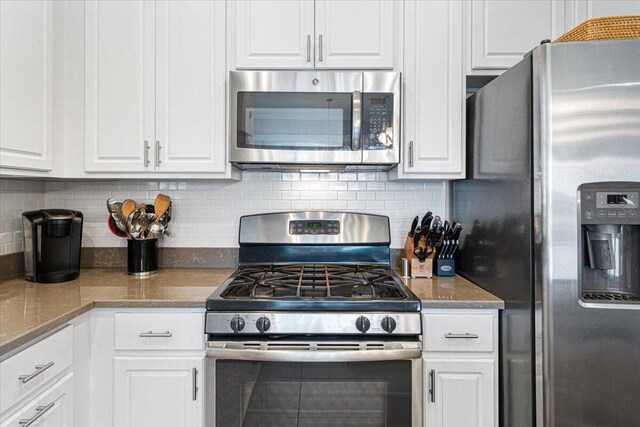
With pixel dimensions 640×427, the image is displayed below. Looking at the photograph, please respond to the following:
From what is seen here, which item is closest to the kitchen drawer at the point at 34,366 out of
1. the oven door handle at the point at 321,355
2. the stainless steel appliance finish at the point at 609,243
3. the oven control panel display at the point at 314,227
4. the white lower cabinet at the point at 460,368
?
the oven door handle at the point at 321,355

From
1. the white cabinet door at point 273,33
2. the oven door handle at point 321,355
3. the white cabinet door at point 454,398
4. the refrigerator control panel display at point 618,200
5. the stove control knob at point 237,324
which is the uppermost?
the white cabinet door at point 273,33

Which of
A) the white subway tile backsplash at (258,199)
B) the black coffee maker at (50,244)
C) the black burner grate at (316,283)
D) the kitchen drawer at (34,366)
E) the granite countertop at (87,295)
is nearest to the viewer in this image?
the kitchen drawer at (34,366)

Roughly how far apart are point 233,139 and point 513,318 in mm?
1365

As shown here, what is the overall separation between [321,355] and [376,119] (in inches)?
40.9

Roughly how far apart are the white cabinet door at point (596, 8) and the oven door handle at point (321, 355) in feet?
5.40

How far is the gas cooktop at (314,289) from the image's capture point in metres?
1.52

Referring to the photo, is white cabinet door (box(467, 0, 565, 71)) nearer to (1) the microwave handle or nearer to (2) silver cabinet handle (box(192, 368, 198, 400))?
(1) the microwave handle

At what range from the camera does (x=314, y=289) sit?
5.59 feet

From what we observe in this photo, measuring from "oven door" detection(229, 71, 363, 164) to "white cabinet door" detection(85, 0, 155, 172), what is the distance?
417mm

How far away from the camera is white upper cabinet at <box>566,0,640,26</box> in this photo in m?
1.86

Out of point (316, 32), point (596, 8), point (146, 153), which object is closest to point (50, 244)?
point (146, 153)

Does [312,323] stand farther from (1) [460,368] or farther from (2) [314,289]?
(1) [460,368]

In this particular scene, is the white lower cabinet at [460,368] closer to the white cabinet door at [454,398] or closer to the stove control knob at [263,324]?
the white cabinet door at [454,398]

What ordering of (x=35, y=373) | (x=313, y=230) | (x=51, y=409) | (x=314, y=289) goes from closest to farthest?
(x=35, y=373)
(x=51, y=409)
(x=314, y=289)
(x=313, y=230)
